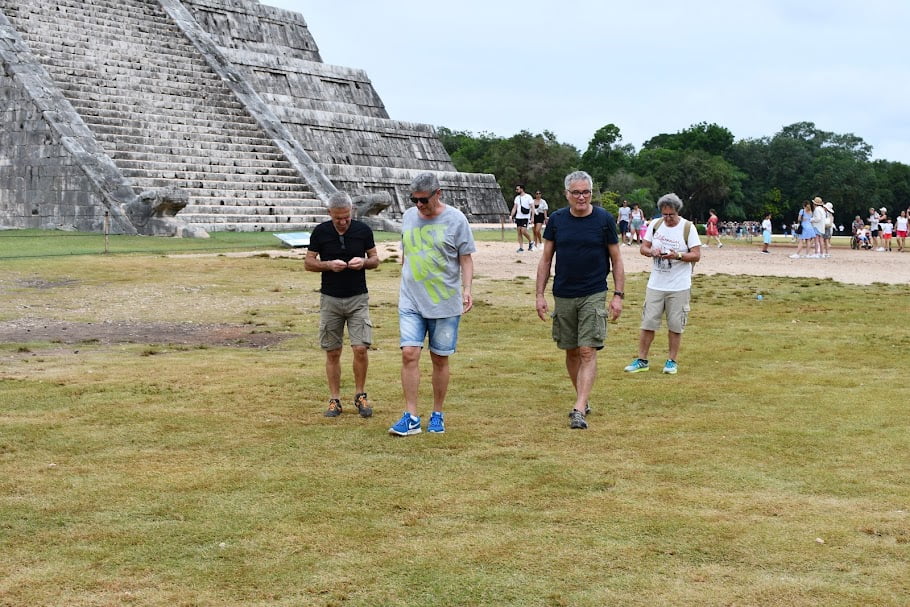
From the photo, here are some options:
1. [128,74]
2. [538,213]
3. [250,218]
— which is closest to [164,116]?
[128,74]

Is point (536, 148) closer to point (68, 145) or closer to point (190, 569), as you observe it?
point (68, 145)

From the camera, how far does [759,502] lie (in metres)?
5.52

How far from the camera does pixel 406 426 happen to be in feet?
23.0

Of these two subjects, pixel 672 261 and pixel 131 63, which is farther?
pixel 131 63

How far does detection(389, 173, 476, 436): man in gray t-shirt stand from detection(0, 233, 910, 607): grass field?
49cm

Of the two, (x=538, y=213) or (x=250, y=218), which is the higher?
(x=538, y=213)

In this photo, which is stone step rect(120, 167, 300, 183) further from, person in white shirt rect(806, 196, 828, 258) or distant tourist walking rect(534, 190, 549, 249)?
person in white shirt rect(806, 196, 828, 258)

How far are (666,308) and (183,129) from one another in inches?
761

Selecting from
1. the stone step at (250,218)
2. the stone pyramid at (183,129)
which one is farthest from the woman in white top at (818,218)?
the stone step at (250,218)

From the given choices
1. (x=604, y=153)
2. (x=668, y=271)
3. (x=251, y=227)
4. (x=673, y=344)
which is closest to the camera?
(x=673, y=344)

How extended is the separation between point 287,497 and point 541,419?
2423mm

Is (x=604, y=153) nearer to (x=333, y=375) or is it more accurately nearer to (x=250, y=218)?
(x=250, y=218)

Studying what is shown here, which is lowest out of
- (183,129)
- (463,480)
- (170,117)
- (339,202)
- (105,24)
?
(463,480)

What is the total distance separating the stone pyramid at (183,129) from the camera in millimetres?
23875
